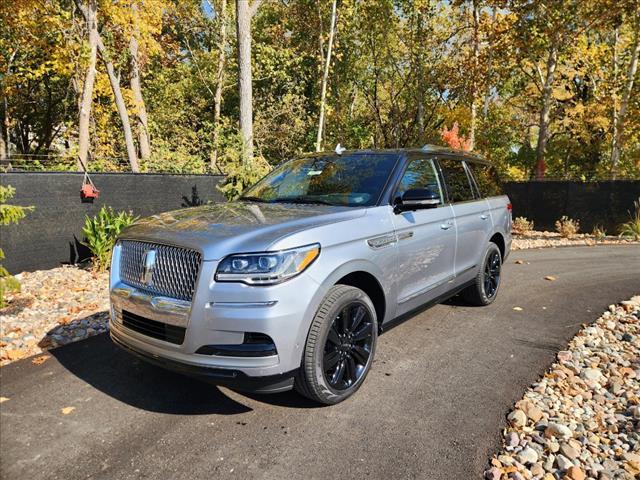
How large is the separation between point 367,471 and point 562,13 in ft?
48.3

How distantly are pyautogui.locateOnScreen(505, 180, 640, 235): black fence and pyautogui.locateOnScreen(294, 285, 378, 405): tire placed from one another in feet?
40.5

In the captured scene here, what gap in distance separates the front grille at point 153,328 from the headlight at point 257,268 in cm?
46

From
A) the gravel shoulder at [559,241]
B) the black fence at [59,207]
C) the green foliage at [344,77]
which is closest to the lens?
the black fence at [59,207]

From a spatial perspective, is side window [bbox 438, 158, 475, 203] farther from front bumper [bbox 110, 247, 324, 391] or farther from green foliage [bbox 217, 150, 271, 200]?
green foliage [bbox 217, 150, 271, 200]

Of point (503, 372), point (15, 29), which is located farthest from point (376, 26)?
point (503, 372)

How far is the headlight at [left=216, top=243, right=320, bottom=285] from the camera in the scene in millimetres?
2605

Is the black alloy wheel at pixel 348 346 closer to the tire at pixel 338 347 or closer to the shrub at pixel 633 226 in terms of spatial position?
the tire at pixel 338 347

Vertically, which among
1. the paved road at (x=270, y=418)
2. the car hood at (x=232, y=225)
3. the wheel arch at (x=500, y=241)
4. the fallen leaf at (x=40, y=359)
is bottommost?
the fallen leaf at (x=40, y=359)

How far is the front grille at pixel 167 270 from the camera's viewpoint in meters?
2.71

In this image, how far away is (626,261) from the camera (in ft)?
28.1

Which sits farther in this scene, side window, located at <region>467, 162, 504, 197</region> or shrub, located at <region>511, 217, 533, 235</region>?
shrub, located at <region>511, 217, 533, 235</region>

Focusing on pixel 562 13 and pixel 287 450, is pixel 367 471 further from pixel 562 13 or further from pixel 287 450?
pixel 562 13

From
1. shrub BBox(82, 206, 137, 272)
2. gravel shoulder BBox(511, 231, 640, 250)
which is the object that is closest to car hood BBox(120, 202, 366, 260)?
shrub BBox(82, 206, 137, 272)

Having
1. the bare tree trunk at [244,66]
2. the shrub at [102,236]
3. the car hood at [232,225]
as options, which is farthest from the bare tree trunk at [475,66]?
the car hood at [232,225]
